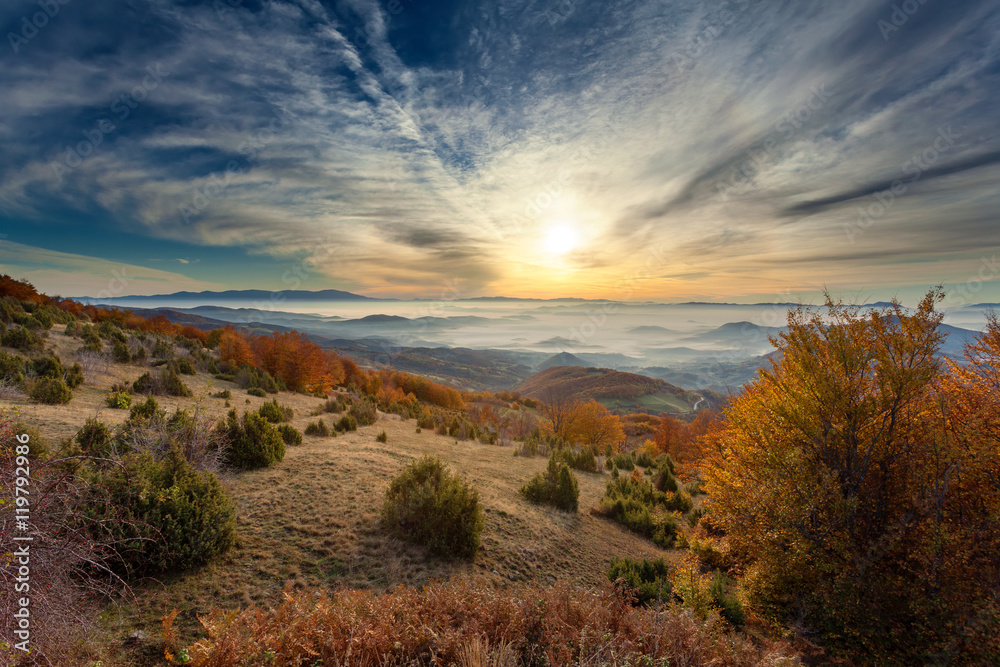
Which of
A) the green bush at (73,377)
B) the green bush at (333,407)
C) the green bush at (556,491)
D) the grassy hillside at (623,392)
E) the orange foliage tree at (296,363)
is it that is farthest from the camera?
the grassy hillside at (623,392)

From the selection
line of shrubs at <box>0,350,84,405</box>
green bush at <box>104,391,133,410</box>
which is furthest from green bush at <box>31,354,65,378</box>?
green bush at <box>104,391,133,410</box>

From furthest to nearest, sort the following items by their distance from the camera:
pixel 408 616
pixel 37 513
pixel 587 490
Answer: pixel 587 490
pixel 408 616
pixel 37 513

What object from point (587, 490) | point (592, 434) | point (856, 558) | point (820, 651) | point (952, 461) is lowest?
point (592, 434)

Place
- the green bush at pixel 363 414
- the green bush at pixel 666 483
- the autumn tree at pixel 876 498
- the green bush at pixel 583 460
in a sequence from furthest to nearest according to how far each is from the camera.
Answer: the green bush at pixel 363 414 → the green bush at pixel 583 460 → the green bush at pixel 666 483 → the autumn tree at pixel 876 498

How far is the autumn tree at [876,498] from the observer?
6.06m

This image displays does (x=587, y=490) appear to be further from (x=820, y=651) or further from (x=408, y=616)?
(x=408, y=616)

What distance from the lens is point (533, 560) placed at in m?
8.97

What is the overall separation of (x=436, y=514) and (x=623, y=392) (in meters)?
140

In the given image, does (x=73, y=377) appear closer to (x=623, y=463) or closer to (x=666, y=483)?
(x=666, y=483)

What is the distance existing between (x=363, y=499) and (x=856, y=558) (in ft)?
35.2

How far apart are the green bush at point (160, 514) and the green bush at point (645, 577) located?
26.3 feet

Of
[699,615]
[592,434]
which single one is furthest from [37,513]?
[592,434]

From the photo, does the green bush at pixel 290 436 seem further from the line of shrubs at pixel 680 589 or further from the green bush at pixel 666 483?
the green bush at pixel 666 483

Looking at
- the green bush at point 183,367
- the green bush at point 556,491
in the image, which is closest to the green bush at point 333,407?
the green bush at point 183,367
